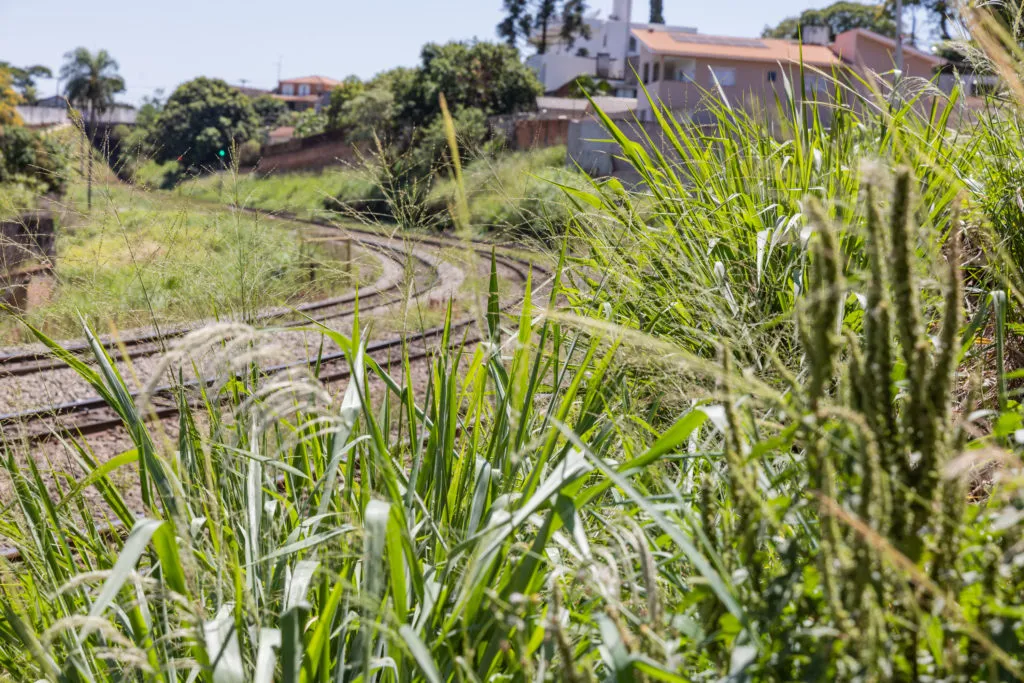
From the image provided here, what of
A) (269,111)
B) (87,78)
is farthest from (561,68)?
(87,78)

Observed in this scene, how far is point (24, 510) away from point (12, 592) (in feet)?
0.82

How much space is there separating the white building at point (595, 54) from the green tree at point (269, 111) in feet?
89.3

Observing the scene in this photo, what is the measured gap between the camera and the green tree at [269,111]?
83.6 meters

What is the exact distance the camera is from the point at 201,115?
Answer: 66.8 m

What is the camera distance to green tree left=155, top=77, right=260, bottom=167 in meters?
63.5

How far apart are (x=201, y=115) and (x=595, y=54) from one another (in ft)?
99.5

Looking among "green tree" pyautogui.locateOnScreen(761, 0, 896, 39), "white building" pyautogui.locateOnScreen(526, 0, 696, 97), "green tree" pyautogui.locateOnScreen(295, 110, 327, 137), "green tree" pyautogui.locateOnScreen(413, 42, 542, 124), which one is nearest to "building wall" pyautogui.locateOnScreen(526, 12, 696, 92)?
"white building" pyautogui.locateOnScreen(526, 0, 696, 97)

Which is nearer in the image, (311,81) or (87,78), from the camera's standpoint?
(87,78)

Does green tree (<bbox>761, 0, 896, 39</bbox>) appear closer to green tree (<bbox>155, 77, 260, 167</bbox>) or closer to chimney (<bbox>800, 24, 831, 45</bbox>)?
chimney (<bbox>800, 24, 831, 45</bbox>)

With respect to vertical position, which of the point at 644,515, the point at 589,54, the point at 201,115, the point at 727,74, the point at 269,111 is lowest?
the point at 644,515

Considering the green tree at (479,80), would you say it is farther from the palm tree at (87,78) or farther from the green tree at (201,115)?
the palm tree at (87,78)

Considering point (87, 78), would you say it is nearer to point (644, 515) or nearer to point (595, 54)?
point (595, 54)

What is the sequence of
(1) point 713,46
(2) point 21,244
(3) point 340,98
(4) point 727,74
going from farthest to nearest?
(3) point 340,98
(1) point 713,46
(4) point 727,74
(2) point 21,244

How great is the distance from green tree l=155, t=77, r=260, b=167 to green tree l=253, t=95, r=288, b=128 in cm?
1128
